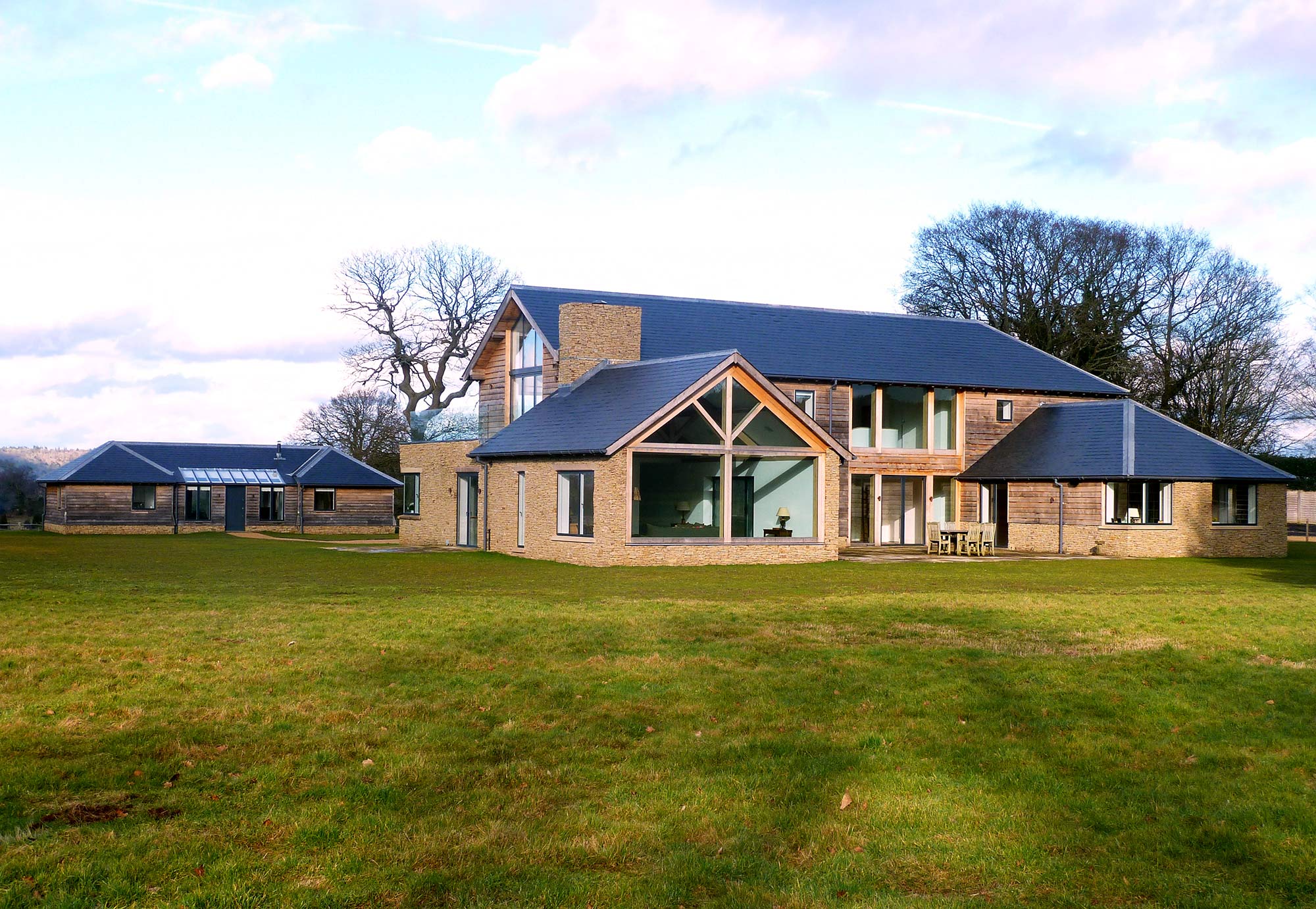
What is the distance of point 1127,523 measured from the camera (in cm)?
3036

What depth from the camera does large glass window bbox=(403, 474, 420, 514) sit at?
34844 millimetres

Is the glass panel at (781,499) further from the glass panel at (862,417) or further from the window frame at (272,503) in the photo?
the window frame at (272,503)

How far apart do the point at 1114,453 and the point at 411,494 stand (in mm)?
19293

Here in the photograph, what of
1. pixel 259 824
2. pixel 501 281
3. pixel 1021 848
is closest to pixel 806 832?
pixel 1021 848

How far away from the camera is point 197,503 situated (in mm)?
49062

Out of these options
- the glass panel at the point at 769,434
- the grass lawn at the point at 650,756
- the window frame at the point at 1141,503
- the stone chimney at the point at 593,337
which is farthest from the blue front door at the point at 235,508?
the grass lawn at the point at 650,756

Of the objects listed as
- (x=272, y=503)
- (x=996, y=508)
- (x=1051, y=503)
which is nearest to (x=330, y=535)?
(x=272, y=503)

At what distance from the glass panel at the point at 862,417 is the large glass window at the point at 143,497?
29.4m

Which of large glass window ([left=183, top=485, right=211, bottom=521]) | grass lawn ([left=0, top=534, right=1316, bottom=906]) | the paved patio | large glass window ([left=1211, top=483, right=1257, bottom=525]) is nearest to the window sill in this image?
the paved patio

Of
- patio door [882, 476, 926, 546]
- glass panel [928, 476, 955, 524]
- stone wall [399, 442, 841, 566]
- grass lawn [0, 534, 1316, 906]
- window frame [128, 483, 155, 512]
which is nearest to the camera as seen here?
grass lawn [0, 534, 1316, 906]

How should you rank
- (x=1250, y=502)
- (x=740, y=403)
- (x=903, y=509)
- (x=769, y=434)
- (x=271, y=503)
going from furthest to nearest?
1. (x=271, y=503)
2. (x=903, y=509)
3. (x=1250, y=502)
4. (x=769, y=434)
5. (x=740, y=403)

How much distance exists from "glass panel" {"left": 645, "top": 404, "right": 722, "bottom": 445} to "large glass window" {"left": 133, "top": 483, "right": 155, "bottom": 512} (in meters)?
30.8

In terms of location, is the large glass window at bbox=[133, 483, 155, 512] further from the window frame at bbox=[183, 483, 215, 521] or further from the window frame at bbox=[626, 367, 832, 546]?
the window frame at bbox=[626, 367, 832, 546]

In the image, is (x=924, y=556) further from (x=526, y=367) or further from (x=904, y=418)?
(x=526, y=367)
